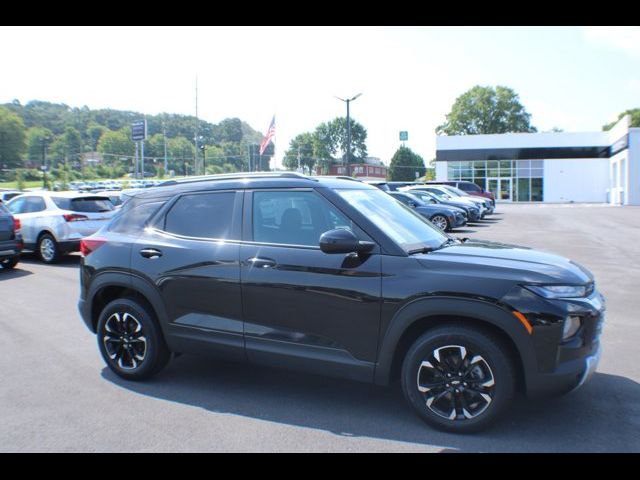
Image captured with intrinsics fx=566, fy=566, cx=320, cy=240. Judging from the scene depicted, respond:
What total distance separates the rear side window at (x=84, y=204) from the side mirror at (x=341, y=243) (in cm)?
1105

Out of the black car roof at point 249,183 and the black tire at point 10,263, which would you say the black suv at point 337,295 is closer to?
the black car roof at point 249,183

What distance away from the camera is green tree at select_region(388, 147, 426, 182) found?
3853 inches

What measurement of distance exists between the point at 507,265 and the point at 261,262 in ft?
6.11

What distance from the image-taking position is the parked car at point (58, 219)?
1319 centimetres

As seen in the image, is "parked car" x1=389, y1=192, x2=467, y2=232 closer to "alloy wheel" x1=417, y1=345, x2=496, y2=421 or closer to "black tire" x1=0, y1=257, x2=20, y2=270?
"black tire" x1=0, y1=257, x2=20, y2=270

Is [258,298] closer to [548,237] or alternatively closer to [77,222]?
[77,222]

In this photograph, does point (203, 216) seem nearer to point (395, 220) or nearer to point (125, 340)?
point (125, 340)

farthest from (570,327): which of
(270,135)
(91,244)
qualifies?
(270,135)

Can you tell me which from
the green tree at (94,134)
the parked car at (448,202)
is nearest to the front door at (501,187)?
the parked car at (448,202)

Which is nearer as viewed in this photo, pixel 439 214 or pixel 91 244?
pixel 91 244

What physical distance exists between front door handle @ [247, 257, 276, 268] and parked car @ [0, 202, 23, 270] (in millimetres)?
9418

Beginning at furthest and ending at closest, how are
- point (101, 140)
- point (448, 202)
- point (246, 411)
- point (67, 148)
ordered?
point (101, 140) < point (67, 148) < point (448, 202) < point (246, 411)

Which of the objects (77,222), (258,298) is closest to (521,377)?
(258,298)

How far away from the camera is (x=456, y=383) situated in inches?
154
